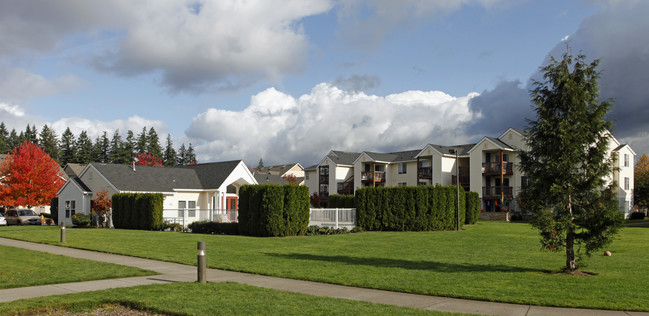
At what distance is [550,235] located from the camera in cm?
1316

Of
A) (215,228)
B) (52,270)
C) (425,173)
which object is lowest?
(215,228)

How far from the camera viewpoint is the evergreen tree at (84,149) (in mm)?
114188

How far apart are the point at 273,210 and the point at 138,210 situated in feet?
41.5

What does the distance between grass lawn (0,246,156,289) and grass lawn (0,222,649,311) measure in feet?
7.46

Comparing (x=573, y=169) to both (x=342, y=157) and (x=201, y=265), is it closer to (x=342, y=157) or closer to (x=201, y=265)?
(x=201, y=265)

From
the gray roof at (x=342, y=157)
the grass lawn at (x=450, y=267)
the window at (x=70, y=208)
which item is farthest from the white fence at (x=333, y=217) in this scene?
the gray roof at (x=342, y=157)

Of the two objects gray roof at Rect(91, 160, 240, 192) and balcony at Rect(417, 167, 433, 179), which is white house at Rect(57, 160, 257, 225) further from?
balcony at Rect(417, 167, 433, 179)

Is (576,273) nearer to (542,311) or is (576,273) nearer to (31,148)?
(542,311)

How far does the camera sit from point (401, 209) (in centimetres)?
3344

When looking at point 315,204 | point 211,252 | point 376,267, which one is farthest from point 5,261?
point 315,204

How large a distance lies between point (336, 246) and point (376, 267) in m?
7.28

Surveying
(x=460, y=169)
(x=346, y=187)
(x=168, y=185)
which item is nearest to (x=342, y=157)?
(x=346, y=187)

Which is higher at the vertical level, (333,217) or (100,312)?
(100,312)

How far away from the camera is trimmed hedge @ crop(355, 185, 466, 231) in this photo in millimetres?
33344
